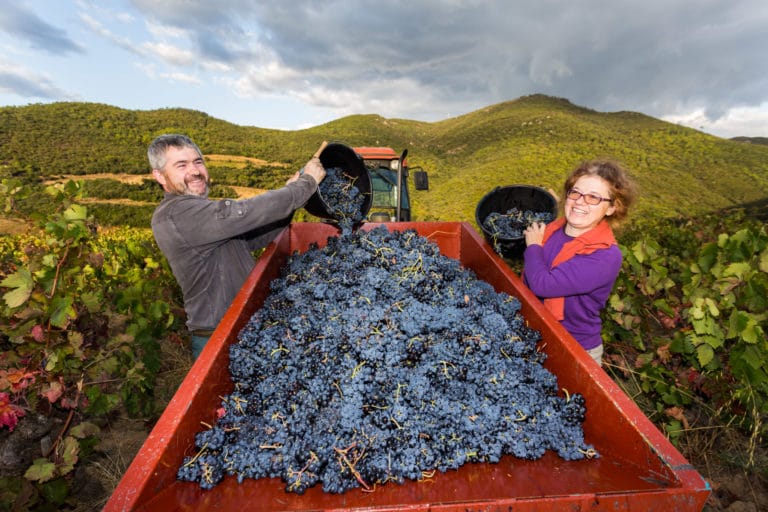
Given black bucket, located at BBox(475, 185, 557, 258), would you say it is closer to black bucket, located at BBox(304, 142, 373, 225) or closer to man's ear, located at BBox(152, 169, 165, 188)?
black bucket, located at BBox(304, 142, 373, 225)

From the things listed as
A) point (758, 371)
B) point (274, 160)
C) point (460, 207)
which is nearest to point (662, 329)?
point (758, 371)

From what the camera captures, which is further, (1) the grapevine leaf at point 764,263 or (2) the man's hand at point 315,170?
(1) the grapevine leaf at point 764,263

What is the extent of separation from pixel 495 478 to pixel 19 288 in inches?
103

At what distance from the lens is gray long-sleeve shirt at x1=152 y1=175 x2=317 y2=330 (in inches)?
82.5

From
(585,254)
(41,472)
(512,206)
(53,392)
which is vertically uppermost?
(512,206)

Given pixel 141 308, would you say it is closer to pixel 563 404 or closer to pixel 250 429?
pixel 250 429

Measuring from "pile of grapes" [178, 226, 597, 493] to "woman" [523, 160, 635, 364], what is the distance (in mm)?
294

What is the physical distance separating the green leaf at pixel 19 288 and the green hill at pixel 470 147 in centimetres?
2021

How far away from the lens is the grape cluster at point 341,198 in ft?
9.35

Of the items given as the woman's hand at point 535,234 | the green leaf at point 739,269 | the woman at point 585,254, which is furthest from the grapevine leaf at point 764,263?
the woman's hand at point 535,234

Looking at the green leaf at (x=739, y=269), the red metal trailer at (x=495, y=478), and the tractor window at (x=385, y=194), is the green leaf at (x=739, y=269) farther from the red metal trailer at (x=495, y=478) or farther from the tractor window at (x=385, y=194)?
the tractor window at (x=385, y=194)

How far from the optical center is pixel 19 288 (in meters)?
2.07

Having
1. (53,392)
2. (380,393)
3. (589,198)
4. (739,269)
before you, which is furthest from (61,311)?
(739,269)

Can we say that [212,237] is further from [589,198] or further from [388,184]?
[388,184]
